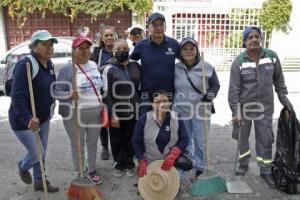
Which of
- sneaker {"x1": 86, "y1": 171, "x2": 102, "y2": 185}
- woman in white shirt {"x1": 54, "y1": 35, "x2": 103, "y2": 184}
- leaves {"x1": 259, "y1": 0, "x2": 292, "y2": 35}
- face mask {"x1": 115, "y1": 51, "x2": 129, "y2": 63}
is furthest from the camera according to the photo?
leaves {"x1": 259, "y1": 0, "x2": 292, "y2": 35}

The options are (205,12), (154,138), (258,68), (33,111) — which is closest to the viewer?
(33,111)

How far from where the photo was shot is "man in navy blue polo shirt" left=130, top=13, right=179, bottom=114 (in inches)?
174

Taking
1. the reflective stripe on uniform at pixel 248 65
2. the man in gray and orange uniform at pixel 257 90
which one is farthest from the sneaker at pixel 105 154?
the reflective stripe on uniform at pixel 248 65

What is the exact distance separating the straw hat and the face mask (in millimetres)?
1394

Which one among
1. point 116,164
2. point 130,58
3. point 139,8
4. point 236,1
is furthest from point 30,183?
point 236,1

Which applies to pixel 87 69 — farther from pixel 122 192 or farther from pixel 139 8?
pixel 139 8

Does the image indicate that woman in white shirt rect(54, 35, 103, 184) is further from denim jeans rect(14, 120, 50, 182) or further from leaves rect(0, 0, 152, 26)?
leaves rect(0, 0, 152, 26)

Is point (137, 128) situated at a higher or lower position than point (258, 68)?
lower

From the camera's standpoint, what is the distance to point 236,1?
47.4 feet

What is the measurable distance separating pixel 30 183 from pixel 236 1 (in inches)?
479

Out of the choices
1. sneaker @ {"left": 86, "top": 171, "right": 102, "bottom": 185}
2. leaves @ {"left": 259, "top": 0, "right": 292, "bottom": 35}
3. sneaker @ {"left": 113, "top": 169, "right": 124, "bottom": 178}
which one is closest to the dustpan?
sneaker @ {"left": 113, "top": 169, "right": 124, "bottom": 178}

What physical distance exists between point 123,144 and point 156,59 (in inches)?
48.3

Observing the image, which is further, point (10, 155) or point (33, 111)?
point (10, 155)

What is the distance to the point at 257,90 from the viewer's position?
4.42m
